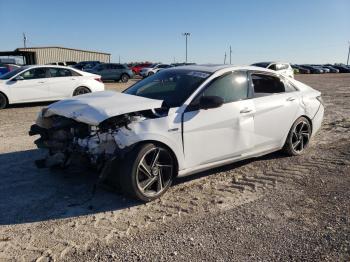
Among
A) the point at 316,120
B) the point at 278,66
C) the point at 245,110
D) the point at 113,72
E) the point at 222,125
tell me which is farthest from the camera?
the point at 113,72

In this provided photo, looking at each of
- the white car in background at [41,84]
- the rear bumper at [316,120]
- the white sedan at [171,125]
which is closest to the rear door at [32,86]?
the white car in background at [41,84]

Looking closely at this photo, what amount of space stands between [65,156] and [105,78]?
27609 millimetres

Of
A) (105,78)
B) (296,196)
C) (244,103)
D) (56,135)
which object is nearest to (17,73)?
(56,135)

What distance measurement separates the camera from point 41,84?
1306 centimetres

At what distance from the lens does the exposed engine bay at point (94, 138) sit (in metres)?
4.47

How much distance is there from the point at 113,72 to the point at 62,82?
18.9 meters

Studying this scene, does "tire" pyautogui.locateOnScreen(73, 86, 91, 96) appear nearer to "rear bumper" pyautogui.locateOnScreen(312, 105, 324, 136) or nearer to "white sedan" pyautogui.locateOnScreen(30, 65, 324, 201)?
"white sedan" pyautogui.locateOnScreen(30, 65, 324, 201)

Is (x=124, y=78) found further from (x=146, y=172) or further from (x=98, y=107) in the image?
(x=146, y=172)

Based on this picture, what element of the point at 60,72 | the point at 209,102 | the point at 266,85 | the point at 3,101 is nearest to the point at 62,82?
the point at 60,72

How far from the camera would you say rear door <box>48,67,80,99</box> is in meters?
13.3

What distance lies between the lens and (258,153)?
5.98 m

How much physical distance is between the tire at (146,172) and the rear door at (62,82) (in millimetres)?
9421

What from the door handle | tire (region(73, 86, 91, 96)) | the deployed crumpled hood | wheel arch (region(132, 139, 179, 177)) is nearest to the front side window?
tire (region(73, 86, 91, 96))

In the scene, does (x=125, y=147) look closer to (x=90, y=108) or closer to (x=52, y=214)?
(x=90, y=108)
